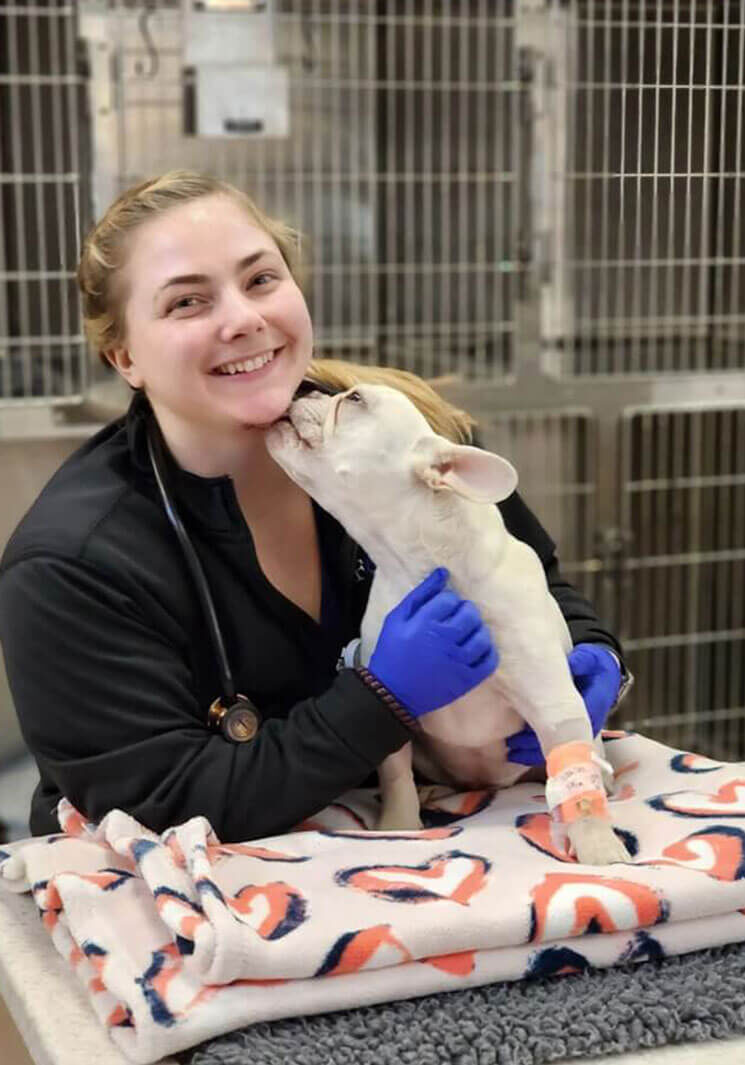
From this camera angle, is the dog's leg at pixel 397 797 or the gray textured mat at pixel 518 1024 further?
the dog's leg at pixel 397 797

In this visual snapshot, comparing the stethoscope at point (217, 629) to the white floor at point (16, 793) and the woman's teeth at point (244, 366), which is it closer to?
the woman's teeth at point (244, 366)

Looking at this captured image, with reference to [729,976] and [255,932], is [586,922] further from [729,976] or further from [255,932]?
[255,932]

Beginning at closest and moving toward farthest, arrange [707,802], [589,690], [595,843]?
[595,843] → [707,802] → [589,690]

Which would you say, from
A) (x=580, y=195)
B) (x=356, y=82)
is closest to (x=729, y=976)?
(x=580, y=195)

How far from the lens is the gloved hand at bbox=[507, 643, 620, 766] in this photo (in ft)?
4.55

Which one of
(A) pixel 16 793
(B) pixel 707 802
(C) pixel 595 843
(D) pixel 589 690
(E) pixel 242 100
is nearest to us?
(C) pixel 595 843

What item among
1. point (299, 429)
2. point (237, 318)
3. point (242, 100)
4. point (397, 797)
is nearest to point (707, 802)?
point (397, 797)

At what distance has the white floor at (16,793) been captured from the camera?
2299 mm

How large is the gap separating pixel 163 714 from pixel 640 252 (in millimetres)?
1257

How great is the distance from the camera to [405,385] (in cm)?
152

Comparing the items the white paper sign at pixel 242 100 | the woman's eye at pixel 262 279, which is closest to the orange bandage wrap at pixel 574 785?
the woman's eye at pixel 262 279

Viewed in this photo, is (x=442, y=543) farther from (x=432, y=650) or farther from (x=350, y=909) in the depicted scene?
(x=350, y=909)

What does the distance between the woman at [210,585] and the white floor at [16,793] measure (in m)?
0.75

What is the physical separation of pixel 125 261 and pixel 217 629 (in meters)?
0.34
